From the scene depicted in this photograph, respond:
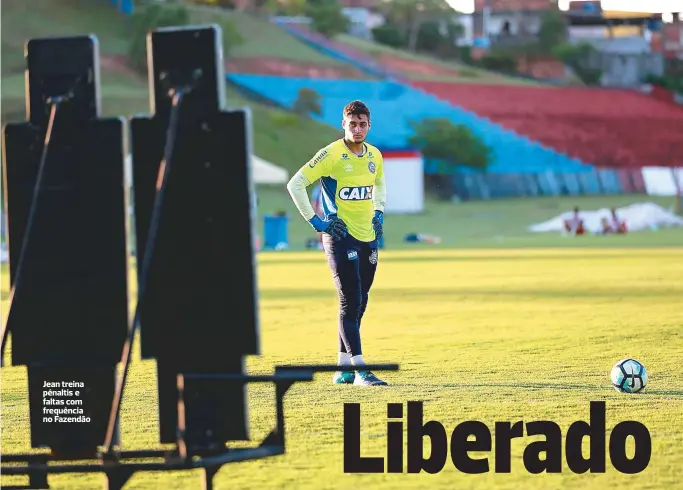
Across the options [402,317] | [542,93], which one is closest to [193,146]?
[402,317]

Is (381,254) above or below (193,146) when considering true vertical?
below

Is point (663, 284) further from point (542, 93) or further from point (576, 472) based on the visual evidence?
point (542, 93)

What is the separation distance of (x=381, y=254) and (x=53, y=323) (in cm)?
3024

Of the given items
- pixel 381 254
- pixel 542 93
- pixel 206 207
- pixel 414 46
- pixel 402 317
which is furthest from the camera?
pixel 414 46

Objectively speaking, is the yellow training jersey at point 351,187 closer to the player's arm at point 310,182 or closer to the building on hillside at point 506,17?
the player's arm at point 310,182

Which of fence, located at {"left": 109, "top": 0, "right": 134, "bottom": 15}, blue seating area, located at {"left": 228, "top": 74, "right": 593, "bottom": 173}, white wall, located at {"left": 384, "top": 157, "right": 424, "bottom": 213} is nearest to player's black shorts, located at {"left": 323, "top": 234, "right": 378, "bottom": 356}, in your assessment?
white wall, located at {"left": 384, "top": 157, "right": 424, "bottom": 213}

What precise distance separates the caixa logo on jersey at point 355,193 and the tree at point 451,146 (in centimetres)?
7055

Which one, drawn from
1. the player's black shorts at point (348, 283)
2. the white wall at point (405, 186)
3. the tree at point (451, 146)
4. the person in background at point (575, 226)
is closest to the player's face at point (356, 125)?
the player's black shorts at point (348, 283)

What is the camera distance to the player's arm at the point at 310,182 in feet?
37.3

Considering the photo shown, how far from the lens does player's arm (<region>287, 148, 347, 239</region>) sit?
11.4m

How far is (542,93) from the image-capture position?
350 feet

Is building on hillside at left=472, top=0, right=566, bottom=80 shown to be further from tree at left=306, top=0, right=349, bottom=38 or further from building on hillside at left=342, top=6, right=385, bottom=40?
tree at left=306, top=0, right=349, bottom=38

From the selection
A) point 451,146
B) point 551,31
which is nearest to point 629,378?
point 451,146

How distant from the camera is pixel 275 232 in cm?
4375
